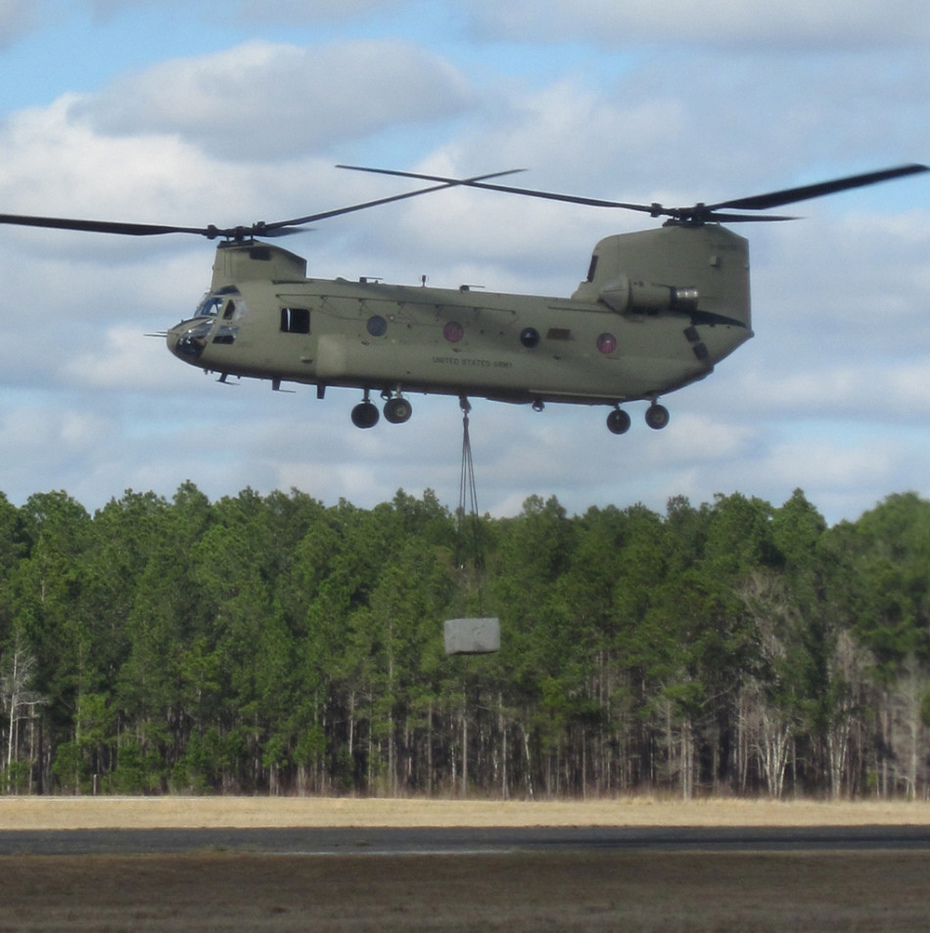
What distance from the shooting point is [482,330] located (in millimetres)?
31938

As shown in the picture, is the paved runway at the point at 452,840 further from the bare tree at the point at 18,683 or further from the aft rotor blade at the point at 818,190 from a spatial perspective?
the bare tree at the point at 18,683

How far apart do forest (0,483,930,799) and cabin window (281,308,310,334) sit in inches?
1626

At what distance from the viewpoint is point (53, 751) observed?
88.9 metres

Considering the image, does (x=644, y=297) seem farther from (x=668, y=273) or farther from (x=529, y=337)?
(x=529, y=337)

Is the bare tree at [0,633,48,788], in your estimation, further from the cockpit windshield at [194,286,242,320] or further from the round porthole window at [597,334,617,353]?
the round porthole window at [597,334,617,353]

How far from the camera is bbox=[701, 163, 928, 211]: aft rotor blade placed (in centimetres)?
2734

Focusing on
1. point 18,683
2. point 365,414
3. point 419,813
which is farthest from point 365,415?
point 18,683

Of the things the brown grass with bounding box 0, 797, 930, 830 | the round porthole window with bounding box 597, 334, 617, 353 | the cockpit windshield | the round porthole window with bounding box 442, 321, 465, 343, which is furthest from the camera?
the brown grass with bounding box 0, 797, 930, 830

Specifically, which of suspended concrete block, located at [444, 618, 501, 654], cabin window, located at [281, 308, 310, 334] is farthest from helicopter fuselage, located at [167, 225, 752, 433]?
suspended concrete block, located at [444, 618, 501, 654]

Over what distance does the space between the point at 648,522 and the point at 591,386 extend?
50.8m

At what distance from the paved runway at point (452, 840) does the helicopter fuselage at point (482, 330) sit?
370 inches

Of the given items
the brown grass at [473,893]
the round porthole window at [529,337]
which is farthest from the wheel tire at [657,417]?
the brown grass at [473,893]

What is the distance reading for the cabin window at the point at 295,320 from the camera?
31.1 m

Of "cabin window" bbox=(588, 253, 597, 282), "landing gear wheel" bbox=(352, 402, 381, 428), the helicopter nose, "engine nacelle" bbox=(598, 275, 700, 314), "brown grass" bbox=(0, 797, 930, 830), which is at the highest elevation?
"cabin window" bbox=(588, 253, 597, 282)
